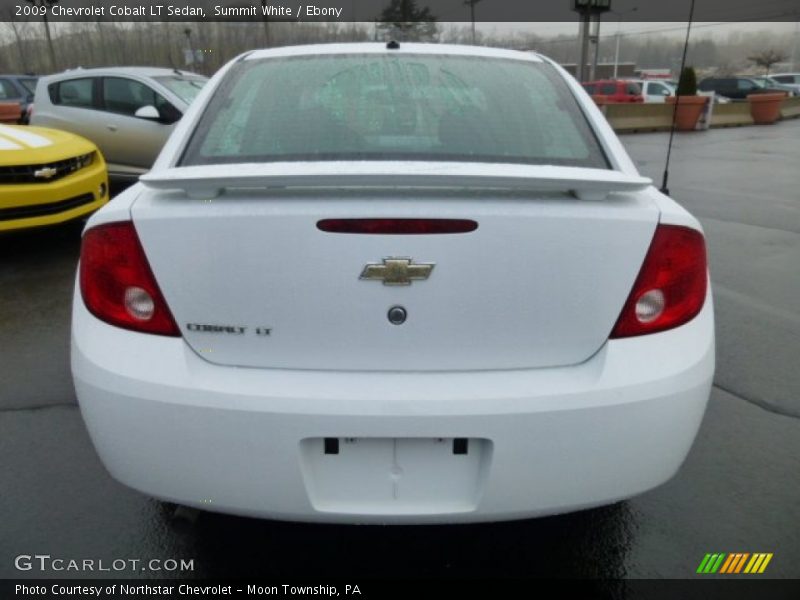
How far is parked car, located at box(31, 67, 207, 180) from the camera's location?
775 cm

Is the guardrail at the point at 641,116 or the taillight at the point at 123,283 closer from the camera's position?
the taillight at the point at 123,283

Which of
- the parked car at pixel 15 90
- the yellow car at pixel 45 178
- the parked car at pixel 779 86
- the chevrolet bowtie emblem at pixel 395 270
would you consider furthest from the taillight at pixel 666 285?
the parked car at pixel 779 86

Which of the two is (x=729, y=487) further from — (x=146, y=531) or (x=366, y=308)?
(x=146, y=531)

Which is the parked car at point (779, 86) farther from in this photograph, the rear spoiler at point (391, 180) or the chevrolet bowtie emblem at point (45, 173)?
the rear spoiler at point (391, 180)

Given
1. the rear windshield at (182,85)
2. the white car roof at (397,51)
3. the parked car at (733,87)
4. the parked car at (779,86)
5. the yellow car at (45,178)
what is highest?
the white car roof at (397,51)

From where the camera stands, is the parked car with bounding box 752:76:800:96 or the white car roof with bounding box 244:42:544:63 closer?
the white car roof with bounding box 244:42:544:63

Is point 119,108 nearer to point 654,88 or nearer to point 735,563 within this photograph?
point 735,563

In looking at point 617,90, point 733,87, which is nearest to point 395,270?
point 617,90

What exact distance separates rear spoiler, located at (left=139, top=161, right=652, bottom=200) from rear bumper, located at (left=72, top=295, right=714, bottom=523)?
39 cm

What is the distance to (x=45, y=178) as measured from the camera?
520cm

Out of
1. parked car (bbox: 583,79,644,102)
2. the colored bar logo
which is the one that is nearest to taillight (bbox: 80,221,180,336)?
the colored bar logo

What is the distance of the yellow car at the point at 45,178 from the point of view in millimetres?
4996

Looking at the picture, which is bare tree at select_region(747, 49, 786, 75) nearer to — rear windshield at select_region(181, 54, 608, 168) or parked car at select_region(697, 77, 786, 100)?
parked car at select_region(697, 77, 786, 100)

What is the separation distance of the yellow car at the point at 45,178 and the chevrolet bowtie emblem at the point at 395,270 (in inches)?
177
